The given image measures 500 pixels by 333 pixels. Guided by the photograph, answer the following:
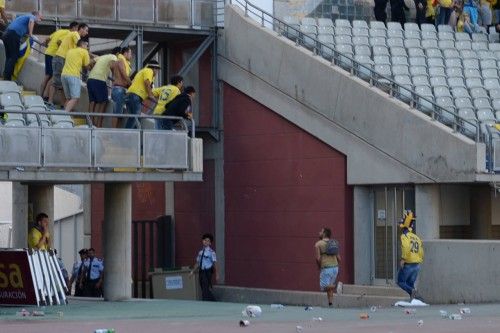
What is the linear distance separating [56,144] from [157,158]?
6.98 ft

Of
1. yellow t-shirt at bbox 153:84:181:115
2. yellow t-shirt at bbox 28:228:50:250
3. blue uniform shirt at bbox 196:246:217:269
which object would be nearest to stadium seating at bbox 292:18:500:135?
yellow t-shirt at bbox 153:84:181:115

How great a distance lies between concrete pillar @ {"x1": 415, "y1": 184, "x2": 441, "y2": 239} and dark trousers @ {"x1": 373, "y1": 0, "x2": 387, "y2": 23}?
25.6ft

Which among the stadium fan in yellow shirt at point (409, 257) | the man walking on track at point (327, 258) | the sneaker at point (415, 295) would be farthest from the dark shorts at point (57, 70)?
the sneaker at point (415, 295)

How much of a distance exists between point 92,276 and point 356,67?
25.3ft

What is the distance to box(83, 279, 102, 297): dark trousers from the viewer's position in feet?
108

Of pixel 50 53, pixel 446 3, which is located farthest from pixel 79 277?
pixel 446 3

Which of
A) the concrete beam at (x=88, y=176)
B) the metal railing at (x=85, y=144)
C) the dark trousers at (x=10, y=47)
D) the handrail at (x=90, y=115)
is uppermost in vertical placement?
the dark trousers at (x=10, y=47)

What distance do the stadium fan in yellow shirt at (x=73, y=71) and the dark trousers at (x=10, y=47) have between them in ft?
5.36

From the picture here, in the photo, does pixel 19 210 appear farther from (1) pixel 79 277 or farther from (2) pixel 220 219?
(2) pixel 220 219

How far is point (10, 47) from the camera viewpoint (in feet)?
97.2

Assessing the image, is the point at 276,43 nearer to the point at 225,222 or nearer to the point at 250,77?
the point at 250,77

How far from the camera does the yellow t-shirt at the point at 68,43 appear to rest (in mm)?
28953

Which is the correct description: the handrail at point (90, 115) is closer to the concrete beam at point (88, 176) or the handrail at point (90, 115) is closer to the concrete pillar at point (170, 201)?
the concrete beam at point (88, 176)

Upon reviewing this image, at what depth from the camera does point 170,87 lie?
29.3 meters
